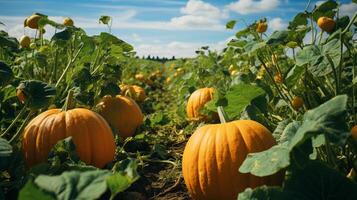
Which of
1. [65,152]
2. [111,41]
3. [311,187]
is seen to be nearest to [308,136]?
[311,187]

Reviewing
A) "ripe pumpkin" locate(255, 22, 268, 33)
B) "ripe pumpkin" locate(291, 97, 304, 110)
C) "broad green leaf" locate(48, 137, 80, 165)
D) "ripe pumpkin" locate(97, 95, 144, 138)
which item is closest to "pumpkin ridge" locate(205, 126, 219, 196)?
"ripe pumpkin" locate(291, 97, 304, 110)

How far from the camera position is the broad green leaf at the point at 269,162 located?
128cm

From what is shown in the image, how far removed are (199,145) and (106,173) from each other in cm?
106

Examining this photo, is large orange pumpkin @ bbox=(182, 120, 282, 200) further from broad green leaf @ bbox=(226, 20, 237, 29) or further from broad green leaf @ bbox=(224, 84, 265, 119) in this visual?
broad green leaf @ bbox=(226, 20, 237, 29)

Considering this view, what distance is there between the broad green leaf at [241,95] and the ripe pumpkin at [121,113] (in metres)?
1.53

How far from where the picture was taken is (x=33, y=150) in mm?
2396

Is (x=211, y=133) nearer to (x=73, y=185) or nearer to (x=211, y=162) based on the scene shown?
(x=211, y=162)

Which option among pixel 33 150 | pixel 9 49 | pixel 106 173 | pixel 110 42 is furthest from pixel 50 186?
pixel 9 49

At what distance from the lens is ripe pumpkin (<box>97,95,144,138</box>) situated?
3.73 metres

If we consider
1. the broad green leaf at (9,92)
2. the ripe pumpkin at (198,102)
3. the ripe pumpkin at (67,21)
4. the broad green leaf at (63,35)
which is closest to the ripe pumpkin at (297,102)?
the broad green leaf at (63,35)

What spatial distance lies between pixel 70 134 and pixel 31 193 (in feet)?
4.84

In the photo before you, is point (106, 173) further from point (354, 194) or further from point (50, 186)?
point (354, 194)

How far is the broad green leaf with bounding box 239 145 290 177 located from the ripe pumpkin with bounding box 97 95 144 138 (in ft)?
7.78

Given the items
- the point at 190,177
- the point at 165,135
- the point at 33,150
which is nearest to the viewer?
the point at 190,177
